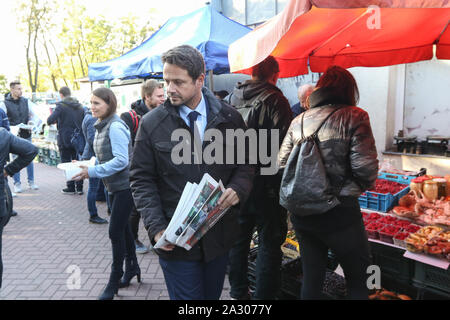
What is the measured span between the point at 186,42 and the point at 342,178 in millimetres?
4640

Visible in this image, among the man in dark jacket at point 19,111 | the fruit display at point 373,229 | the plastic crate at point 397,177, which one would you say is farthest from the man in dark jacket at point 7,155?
the man in dark jacket at point 19,111

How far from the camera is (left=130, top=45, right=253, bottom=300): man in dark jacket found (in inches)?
79.1

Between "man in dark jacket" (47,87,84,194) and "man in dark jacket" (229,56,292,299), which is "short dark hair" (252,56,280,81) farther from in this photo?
"man in dark jacket" (47,87,84,194)

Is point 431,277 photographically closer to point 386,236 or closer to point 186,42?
point 386,236

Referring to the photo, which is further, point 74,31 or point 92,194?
point 74,31

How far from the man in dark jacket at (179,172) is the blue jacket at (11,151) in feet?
5.34

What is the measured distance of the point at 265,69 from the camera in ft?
10.5

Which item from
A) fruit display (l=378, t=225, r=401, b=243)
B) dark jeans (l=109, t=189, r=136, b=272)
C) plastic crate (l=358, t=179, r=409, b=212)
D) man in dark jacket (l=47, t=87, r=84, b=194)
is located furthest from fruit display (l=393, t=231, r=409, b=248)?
man in dark jacket (l=47, t=87, r=84, b=194)

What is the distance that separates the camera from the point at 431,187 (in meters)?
3.88

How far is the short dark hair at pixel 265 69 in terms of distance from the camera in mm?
3209

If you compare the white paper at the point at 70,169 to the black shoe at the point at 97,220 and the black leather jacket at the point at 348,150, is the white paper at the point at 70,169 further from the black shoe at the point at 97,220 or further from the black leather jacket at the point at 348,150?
the black shoe at the point at 97,220

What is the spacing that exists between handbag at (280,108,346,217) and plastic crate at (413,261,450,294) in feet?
4.34

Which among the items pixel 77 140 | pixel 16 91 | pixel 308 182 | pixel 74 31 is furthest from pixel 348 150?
pixel 74 31
